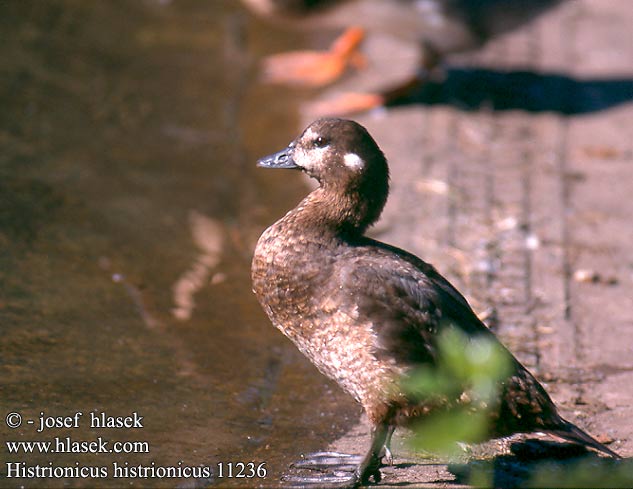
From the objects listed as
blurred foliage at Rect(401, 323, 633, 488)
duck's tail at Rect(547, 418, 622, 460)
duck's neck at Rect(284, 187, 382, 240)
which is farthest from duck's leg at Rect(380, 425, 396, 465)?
duck's neck at Rect(284, 187, 382, 240)

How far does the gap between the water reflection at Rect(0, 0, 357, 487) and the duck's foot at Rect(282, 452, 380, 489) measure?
0.11m

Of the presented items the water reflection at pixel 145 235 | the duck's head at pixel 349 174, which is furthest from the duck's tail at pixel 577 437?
the duck's head at pixel 349 174

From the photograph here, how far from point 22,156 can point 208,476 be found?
3082 mm

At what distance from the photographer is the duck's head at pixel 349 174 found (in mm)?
3914

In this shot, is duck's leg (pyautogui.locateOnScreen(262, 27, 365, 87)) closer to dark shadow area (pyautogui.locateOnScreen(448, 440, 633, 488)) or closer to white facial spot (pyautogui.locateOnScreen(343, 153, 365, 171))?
white facial spot (pyautogui.locateOnScreen(343, 153, 365, 171))

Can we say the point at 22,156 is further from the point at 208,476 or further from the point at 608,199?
the point at 608,199

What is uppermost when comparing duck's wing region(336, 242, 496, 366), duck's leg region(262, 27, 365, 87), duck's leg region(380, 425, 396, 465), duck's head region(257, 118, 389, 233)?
duck's leg region(262, 27, 365, 87)

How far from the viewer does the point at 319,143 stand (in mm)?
4016

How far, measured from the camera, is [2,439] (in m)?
3.70

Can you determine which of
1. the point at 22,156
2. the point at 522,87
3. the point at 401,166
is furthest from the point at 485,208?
the point at 22,156

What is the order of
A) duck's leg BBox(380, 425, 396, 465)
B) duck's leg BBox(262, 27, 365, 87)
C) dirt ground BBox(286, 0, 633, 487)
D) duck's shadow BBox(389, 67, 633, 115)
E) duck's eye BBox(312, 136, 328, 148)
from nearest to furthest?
duck's leg BBox(380, 425, 396, 465)
duck's eye BBox(312, 136, 328, 148)
dirt ground BBox(286, 0, 633, 487)
duck's shadow BBox(389, 67, 633, 115)
duck's leg BBox(262, 27, 365, 87)

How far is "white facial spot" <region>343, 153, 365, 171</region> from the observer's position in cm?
390

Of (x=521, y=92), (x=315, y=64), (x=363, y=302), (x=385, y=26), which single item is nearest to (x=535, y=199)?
(x=521, y=92)

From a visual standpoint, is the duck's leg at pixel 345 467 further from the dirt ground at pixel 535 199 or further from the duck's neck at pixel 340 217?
the duck's neck at pixel 340 217
